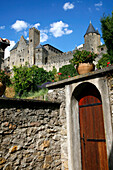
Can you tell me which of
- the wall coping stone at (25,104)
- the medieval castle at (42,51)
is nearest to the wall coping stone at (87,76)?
the wall coping stone at (25,104)

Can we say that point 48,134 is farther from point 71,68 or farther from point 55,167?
point 71,68

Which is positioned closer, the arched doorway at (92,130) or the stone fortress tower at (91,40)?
the arched doorway at (92,130)

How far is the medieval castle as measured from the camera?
106ft

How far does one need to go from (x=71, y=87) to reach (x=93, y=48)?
29712 mm

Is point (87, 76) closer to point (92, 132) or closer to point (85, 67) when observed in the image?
point (85, 67)

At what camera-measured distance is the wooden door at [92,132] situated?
3.64 metres

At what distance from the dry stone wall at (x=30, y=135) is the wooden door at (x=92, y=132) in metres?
0.68

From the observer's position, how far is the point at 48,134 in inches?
162

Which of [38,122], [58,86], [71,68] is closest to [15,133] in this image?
[38,122]

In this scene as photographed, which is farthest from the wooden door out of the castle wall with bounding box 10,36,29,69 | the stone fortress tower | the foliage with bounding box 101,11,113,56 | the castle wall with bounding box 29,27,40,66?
the castle wall with bounding box 10,36,29,69

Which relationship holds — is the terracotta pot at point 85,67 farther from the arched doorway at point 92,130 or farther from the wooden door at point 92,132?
the wooden door at point 92,132

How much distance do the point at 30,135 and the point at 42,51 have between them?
3756 cm

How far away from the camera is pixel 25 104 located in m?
3.82

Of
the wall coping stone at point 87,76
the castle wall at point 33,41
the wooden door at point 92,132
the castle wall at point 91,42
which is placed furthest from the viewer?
the castle wall at point 33,41
